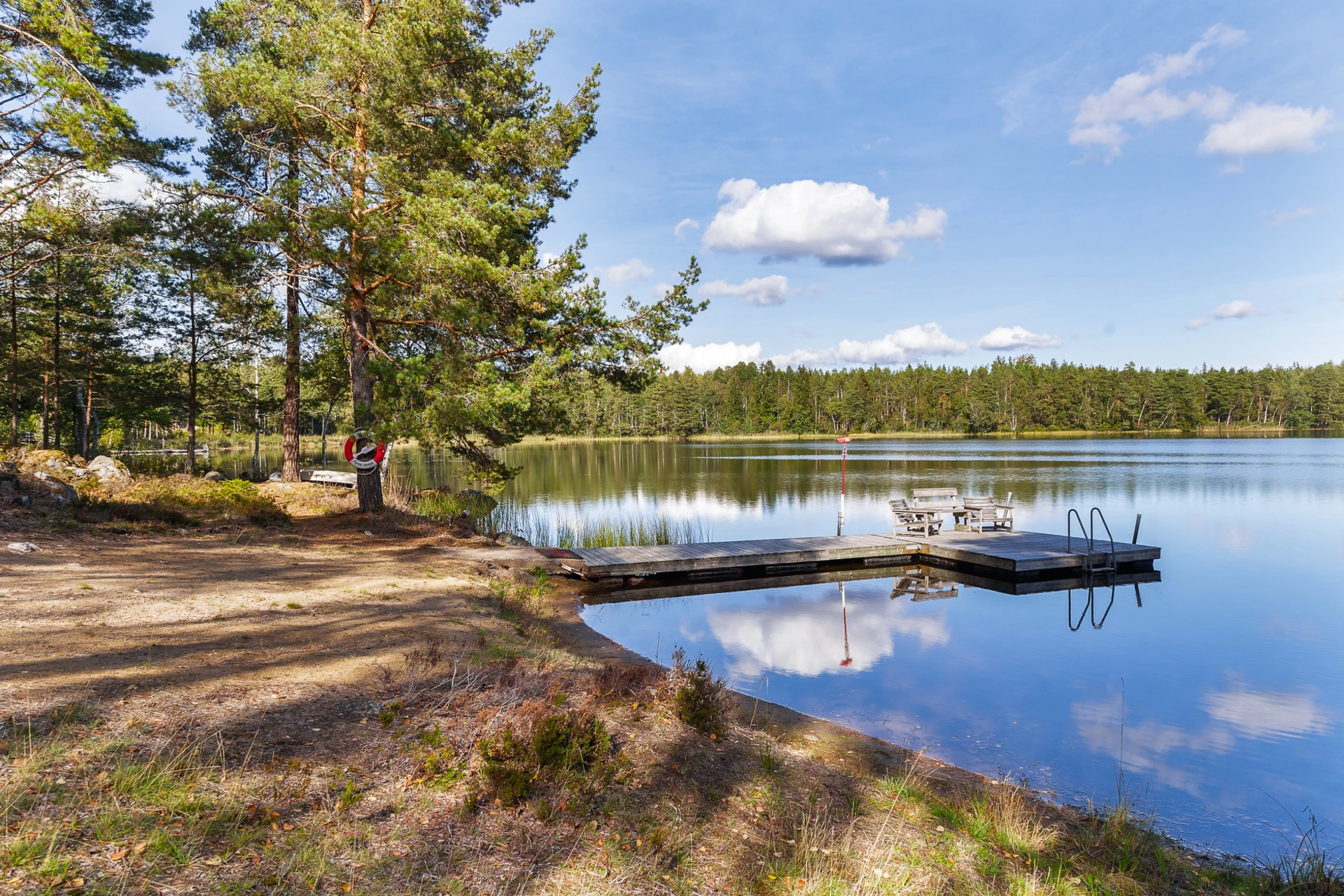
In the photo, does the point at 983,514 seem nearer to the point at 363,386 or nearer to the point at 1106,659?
the point at 1106,659

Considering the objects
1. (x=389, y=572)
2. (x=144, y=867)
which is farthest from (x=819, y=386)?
(x=144, y=867)

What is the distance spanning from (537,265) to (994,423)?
10834cm

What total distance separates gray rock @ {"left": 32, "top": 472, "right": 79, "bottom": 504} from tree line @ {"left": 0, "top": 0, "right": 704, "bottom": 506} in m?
4.73

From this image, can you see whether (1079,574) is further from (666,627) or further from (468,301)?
(468,301)

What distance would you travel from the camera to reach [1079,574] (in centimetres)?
1647

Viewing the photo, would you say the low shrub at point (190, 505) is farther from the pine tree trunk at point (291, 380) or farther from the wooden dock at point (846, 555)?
the wooden dock at point (846, 555)

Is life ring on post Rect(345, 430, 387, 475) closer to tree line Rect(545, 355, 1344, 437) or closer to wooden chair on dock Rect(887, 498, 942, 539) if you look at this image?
wooden chair on dock Rect(887, 498, 942, 539)

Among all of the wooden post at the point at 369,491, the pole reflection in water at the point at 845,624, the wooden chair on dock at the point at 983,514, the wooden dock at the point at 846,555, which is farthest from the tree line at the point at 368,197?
the wooden chair on dock at the point at 983,514

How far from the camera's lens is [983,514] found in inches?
755

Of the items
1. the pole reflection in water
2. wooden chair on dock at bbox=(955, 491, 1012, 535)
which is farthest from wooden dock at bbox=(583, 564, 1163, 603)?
wooden chair on dock at bbox=(955, 491, 1012, 535)

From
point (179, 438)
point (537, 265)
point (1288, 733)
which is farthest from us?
point (179, 438)

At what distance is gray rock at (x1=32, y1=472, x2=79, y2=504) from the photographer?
43.1ft

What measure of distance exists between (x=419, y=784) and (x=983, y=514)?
1795 cm

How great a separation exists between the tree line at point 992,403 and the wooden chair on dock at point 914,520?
3290 inches
